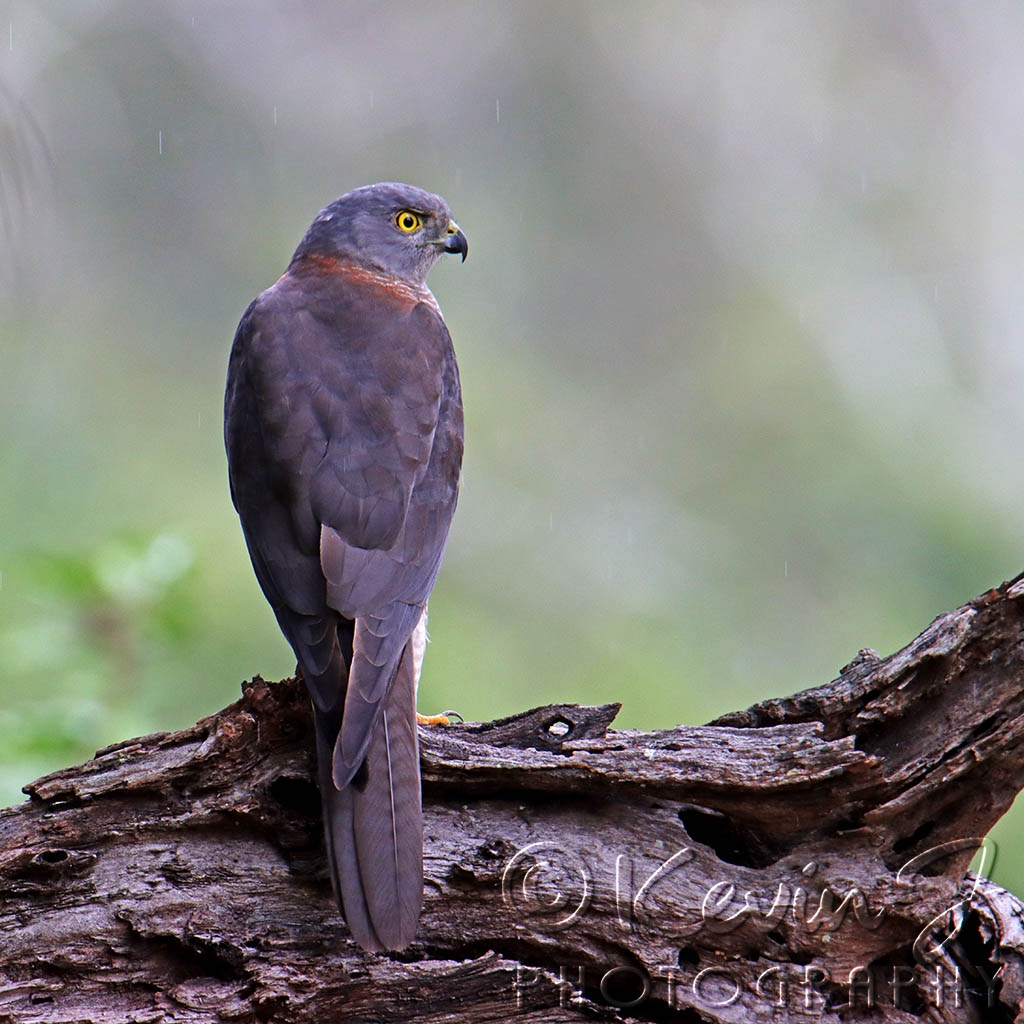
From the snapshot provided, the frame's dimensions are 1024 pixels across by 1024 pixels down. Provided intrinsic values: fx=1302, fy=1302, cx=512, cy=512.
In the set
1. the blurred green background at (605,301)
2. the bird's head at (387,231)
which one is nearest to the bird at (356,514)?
the bird's head at (387,231)

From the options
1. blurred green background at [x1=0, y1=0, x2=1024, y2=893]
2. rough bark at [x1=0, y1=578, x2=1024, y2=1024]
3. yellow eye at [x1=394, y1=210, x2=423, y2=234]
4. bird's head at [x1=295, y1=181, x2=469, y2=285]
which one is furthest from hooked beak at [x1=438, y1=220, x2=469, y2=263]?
rough bark at [x1=0, y1=578, x2=1024, y2=1024]

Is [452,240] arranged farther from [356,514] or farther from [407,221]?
[356,514]

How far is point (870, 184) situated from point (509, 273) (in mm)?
2471

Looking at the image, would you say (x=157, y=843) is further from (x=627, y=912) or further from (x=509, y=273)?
(x=509, y=273)

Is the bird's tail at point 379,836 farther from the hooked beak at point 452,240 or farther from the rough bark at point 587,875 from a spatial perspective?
the hooked beak at point 452,240

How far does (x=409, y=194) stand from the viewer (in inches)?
181

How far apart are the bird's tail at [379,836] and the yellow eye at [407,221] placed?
2172 mm

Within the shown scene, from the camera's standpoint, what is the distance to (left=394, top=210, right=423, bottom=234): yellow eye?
457 cm

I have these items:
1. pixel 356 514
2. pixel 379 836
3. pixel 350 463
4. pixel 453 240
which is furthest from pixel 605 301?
pixel 379 836

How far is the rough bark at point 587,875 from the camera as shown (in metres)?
2.89

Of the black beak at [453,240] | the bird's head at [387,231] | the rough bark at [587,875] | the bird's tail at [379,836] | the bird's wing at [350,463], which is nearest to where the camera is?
the bird's tail at [379,836]

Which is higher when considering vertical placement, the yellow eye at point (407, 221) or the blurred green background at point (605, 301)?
the blurred green background at point (605, 301)

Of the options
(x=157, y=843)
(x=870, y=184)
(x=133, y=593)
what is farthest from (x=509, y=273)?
(x=157, y=843)

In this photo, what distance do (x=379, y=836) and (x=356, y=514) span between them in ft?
2.87
